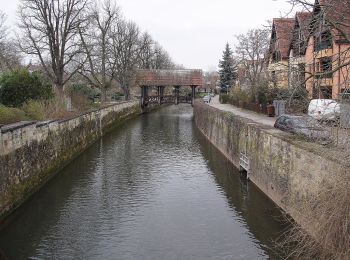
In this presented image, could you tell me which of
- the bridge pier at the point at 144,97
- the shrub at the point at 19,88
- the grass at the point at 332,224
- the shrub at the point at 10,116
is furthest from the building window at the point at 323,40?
the bridge pier at the point at 144,97

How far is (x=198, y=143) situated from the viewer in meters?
32.5

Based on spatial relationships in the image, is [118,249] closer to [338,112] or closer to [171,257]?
[171,257]

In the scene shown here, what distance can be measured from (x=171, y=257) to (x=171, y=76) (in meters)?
51.8

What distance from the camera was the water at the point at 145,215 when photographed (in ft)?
39.5

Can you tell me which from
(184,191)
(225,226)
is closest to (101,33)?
(184,191)

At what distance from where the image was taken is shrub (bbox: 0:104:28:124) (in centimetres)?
1953

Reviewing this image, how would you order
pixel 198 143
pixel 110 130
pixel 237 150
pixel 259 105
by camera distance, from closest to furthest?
pixel 237 150, pixel 198 143, pixel 259 105, pixel 110 130

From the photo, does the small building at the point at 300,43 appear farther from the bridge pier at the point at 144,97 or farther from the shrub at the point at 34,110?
the bridge pier at the point at 144,97

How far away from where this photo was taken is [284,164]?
14898 millimetres

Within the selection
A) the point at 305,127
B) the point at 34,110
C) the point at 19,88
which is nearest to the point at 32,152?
the point at 34,110

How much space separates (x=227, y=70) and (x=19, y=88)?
4940 cm

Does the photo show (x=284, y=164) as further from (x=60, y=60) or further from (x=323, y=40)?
(x=60, y=60)

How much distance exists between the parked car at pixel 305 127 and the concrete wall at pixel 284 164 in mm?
309

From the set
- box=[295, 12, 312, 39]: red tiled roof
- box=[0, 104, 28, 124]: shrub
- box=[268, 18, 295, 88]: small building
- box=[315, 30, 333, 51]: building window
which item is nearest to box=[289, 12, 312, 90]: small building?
box=[295, 12, 312, 39]: red tiled roof
